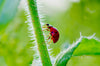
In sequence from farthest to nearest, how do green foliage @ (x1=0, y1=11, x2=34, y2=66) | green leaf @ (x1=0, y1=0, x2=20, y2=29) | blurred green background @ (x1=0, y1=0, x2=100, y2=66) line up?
1. blurred green background @ (x1=0, y1=0, x2=100, y2=66)
2. green foliage @ (x1=0, y1=11, x2=34, y2=66)
3. green leaf @ (x1=0, y1=0, x2=20, y2=29)

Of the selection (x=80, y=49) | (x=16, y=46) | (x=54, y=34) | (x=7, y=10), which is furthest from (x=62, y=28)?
(x=7, y=10)

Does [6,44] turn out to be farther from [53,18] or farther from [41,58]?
[41,58]

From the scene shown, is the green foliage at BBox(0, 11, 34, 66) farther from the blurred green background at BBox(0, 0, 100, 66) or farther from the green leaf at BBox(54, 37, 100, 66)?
the green leaf at BBox(54, 37, 100, 66)

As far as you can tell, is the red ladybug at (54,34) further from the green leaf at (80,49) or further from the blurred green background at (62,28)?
the blurred green background at (62,28)

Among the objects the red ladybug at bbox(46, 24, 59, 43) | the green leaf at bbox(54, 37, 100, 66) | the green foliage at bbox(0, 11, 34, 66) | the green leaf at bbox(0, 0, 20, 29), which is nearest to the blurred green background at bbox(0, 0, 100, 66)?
the green foliage at bbox(0, 11, 34, 66)

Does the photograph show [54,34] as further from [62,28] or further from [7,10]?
[62,28]

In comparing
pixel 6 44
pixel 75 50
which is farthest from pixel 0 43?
pixel 75 50
